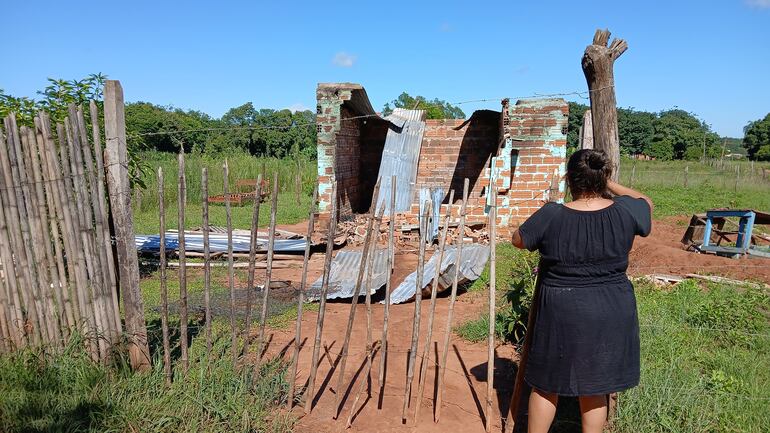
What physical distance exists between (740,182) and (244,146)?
2438cm

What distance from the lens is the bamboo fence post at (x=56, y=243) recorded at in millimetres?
2922

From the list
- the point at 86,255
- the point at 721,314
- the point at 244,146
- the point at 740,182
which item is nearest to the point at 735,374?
the point at 721,314

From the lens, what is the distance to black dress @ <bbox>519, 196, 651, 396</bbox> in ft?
7.18

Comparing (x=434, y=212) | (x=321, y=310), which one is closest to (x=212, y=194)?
(x=434, y=212)

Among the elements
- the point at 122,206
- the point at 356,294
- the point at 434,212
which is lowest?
the point at 434,212

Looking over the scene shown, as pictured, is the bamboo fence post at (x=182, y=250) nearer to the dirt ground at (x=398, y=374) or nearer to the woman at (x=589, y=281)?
the dirt ground at (x=398, y=374)

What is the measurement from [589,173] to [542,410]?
1.17 metres

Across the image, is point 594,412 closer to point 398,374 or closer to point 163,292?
point 398,374

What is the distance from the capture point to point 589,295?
2242 millimetres

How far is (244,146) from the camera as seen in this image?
29.4 m

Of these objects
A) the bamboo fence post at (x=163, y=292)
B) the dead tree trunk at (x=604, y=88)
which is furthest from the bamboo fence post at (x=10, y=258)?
the dead tree trunk at (x=604, y=88)

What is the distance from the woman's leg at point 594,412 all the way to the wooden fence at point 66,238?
251cm

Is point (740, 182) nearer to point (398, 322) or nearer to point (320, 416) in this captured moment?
point (398, 322)

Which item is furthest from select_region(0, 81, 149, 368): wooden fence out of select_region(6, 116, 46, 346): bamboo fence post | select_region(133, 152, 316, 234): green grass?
select_region(133, 152, 316, 234): green grass
